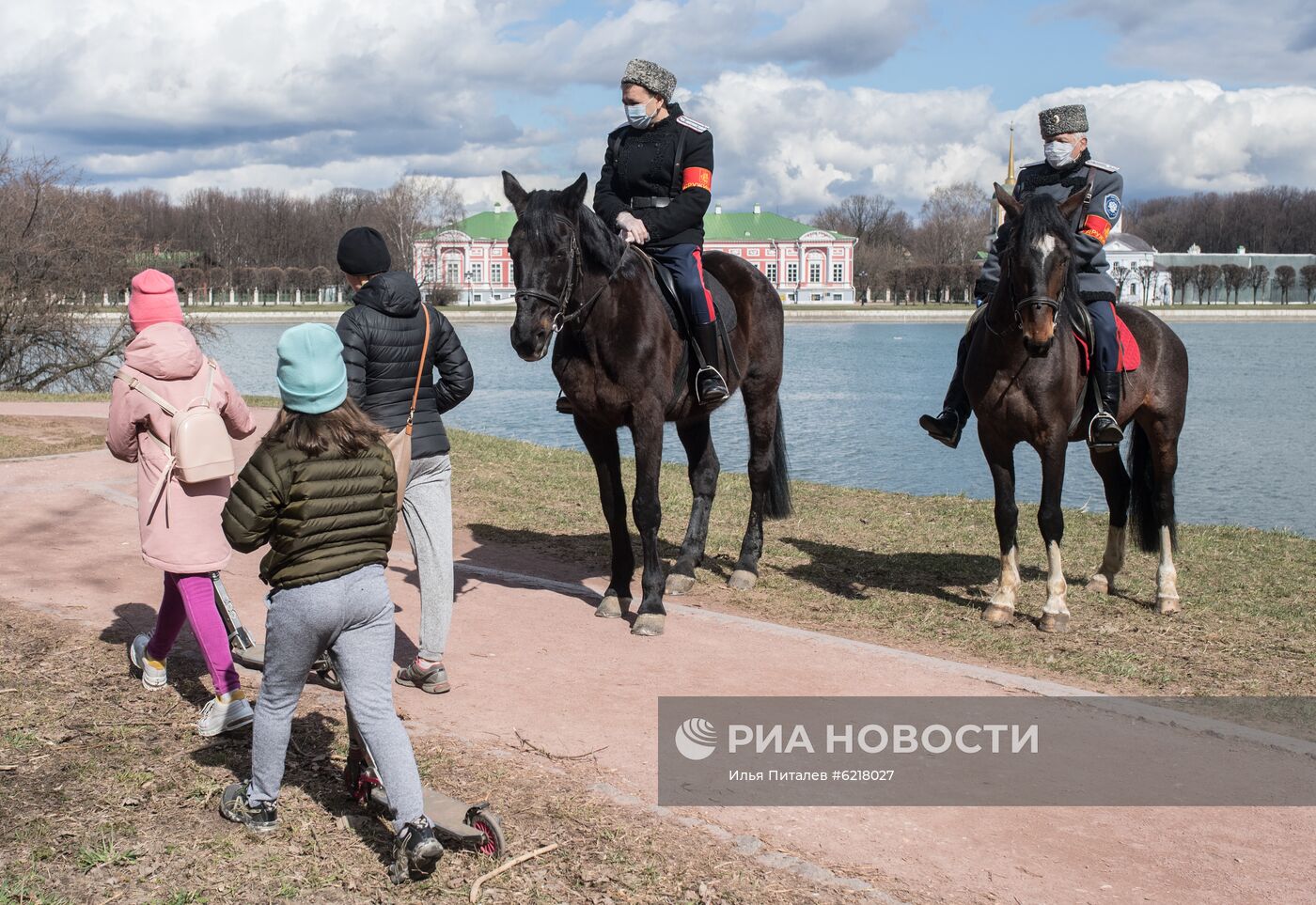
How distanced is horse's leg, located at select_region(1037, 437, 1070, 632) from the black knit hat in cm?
455

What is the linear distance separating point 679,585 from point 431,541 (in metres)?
3.13

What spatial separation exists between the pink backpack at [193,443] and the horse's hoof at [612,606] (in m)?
2.84

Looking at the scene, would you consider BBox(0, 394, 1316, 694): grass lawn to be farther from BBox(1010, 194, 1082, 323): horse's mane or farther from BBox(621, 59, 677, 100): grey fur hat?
BBox(621, 59, 677, 100): grey fur hat

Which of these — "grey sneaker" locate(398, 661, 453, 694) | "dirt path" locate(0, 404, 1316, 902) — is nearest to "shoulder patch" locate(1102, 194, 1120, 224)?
"dirt path" locate(0, 404, 1316, 902)

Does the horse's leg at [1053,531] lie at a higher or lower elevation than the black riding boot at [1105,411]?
lower

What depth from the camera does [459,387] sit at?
6.03m

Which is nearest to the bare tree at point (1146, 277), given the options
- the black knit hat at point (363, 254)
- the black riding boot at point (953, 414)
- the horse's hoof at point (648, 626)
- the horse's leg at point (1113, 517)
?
the horse's leg at point (1113, 517)

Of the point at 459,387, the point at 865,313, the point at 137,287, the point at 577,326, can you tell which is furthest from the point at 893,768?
the point at 865,313

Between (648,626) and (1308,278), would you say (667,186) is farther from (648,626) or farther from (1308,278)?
(1308,278)

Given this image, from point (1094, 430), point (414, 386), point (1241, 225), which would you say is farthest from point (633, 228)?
point (1241, 225)

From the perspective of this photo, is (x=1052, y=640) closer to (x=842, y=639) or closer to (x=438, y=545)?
(x=842, y=639)

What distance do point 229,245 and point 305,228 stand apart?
748 centimetres

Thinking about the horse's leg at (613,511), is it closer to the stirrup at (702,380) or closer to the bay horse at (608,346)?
the bay horse at (608,346)

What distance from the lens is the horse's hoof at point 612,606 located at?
768cm
